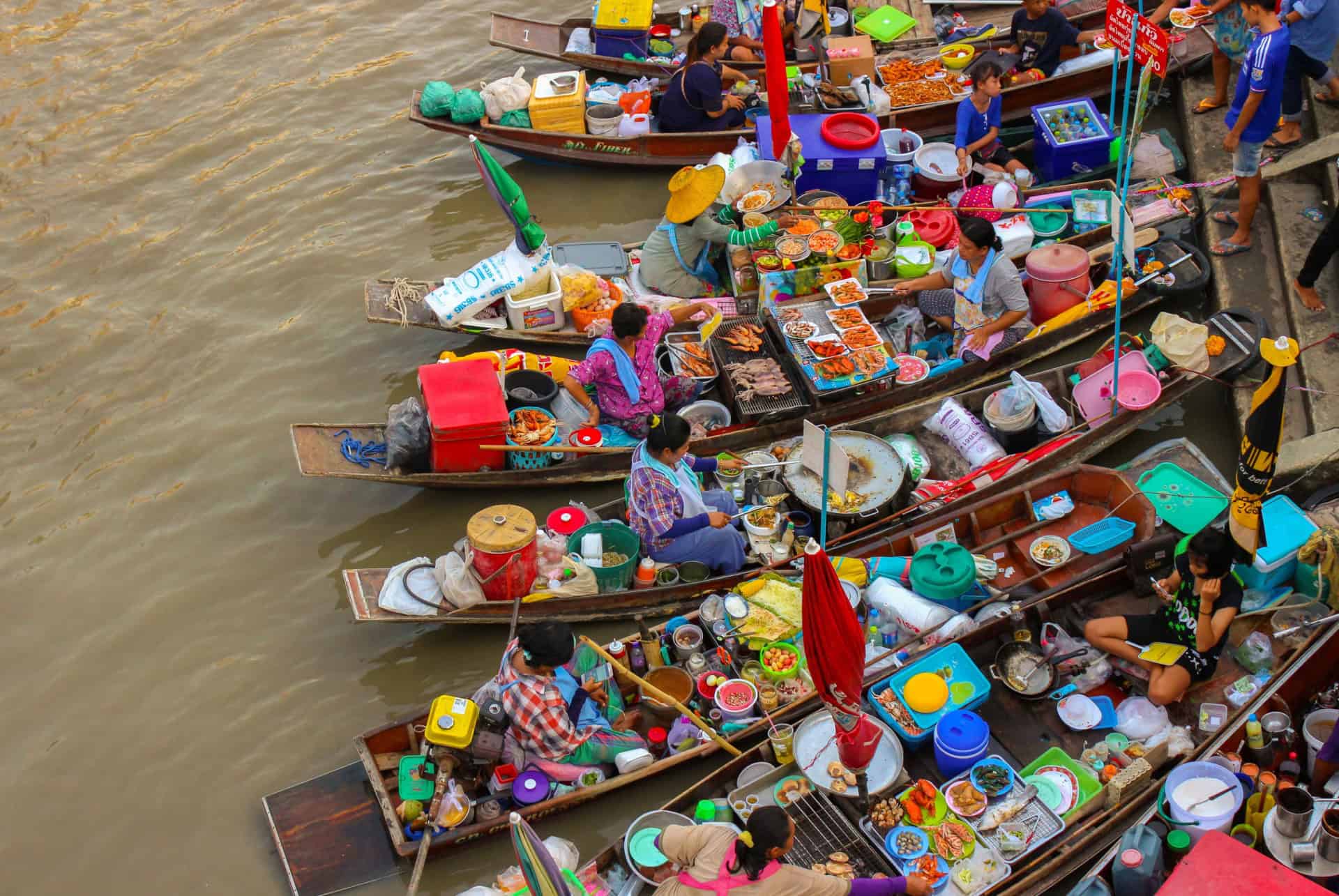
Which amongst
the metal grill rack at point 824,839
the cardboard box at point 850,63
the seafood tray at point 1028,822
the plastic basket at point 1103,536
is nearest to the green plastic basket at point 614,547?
the metal grill rack at point 824,839

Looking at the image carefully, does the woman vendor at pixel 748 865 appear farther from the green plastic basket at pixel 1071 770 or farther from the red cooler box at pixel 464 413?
the red cooler box at pixel 464 413

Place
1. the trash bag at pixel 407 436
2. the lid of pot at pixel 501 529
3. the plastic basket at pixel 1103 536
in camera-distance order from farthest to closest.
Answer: the trash bag at pixel 407 436
the plastic basket at pixel 1103 536
the lid of pot at pixel 501 529

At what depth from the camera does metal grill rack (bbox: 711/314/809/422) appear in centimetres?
828

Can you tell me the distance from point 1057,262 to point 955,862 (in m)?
5.13

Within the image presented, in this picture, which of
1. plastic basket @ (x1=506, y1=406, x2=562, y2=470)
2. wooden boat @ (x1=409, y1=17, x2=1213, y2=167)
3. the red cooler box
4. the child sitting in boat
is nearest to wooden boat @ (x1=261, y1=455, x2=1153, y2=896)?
the child sitting in boat

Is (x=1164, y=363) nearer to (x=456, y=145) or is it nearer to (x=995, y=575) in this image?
(x=995, y=575)

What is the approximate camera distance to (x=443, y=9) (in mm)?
14516

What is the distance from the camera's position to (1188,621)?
6.19 metres

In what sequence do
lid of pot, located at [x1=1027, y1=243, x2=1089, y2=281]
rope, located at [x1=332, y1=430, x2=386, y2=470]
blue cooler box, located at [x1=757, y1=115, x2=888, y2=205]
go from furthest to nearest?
A: 1. blue cooler box, located at [x1=757, y1=115, x2=888, y2=205]
2. lid of pot, located at [x1=1027, y1=243, x2=1089, y2=281]
3. rope, located at [x1=332, y1=430, x2=386, y2=470]

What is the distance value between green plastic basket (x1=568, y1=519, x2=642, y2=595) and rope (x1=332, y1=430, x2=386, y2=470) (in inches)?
69.1

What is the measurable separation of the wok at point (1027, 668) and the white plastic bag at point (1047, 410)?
207 centimetres

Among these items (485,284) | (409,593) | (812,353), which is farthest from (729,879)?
(485,284)

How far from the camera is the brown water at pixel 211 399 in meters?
7.05

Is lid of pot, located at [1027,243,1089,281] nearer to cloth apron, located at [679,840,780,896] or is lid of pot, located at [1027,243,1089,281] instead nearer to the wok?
the wok
